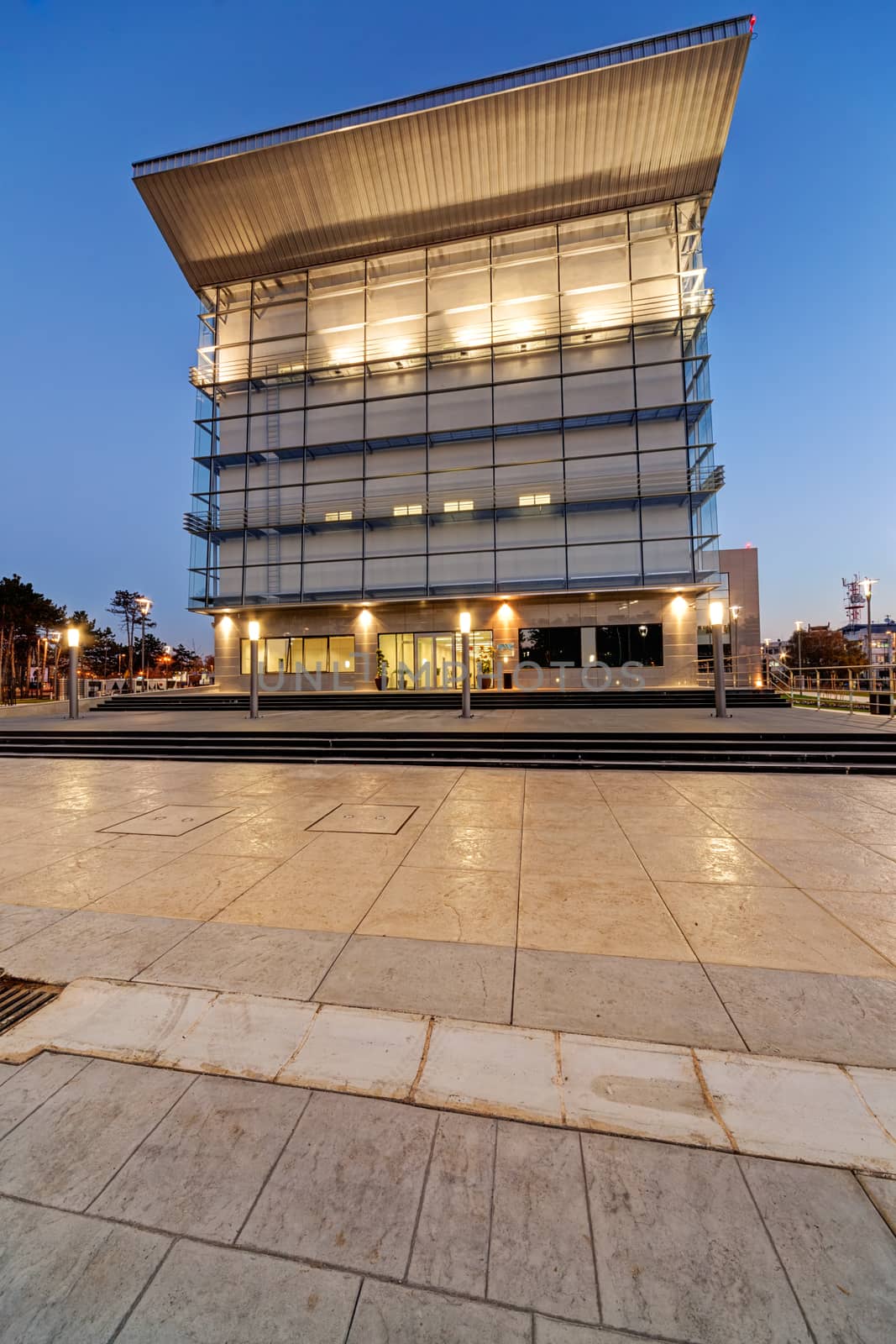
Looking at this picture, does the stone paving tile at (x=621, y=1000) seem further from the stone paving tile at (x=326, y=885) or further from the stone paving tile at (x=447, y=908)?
the stone paving tile at (x=326, y=885)

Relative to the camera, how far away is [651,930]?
3742mm

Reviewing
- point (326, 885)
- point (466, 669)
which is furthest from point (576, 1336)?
point (466, 669)

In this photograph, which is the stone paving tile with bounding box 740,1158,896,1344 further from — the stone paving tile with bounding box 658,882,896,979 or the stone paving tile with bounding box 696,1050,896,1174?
the stone paving tile with bounding box 658,882,896,979

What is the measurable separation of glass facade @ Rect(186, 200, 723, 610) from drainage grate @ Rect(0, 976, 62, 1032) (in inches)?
835

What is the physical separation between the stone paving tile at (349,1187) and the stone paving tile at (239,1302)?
6 centimetres

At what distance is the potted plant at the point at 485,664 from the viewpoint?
2366 centimetres

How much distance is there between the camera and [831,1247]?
166cm

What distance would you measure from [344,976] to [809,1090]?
7.97ft

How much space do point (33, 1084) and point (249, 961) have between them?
117 cm

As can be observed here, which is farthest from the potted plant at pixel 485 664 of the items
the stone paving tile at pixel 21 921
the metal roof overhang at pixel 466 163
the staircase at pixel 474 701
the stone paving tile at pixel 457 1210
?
the stone paving tile at pixel 457 1210

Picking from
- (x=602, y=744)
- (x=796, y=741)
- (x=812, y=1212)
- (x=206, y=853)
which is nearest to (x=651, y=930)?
(x=812, y=1212)

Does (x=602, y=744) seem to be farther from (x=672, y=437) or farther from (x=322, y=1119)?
(x=672, y=437)

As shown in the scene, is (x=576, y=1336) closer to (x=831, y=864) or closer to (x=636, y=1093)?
(x=636, y=1093)

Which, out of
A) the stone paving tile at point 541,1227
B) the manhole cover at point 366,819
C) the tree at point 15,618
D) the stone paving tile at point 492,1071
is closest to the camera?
the stone paving tile at point 541,1227
